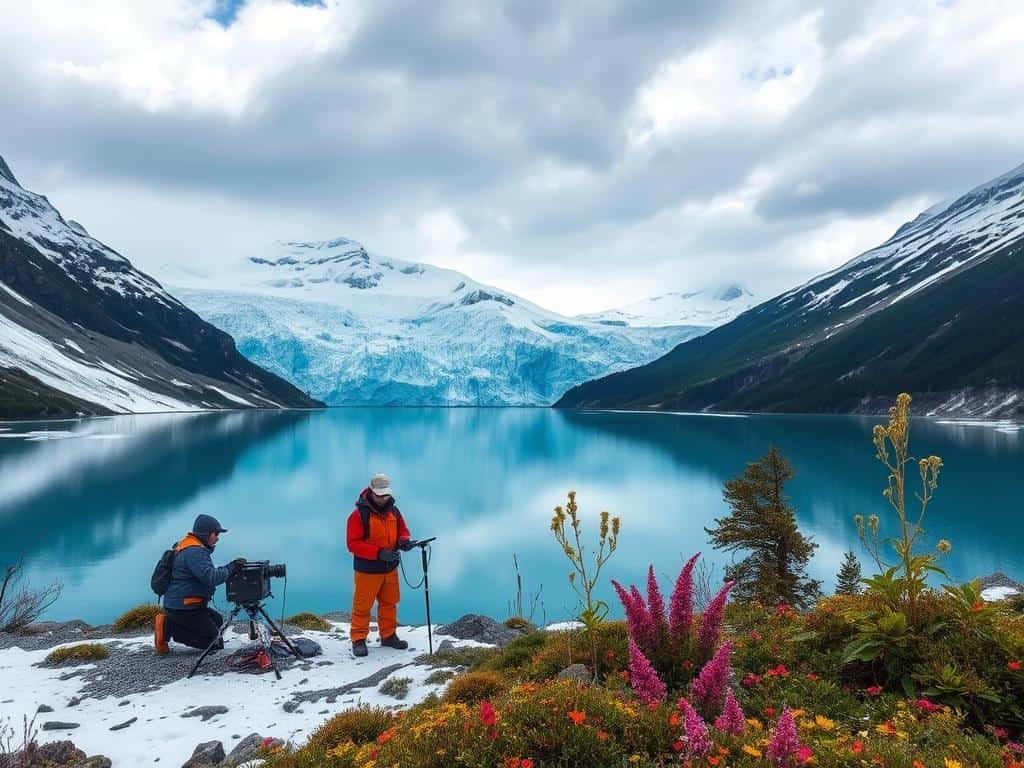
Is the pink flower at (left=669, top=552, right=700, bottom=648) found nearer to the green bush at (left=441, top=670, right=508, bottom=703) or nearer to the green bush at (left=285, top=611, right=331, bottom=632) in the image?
the green bush at (left=441, top=670, right=508, bottom=703)

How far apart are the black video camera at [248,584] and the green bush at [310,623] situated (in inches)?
150

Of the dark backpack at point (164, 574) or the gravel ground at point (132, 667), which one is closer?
the gravel ground at point (132, 667)

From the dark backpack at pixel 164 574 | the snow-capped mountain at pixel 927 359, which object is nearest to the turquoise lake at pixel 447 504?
the dark backpack at pixel 164 574

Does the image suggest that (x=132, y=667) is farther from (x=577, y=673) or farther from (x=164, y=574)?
(x=577, y=673)

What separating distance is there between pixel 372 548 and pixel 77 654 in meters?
5.51

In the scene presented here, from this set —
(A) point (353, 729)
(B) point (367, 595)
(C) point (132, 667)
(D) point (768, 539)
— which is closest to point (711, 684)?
(A) point (353, 729)

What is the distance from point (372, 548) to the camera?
10.6 meters

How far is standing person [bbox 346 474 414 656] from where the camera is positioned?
10.6 metres

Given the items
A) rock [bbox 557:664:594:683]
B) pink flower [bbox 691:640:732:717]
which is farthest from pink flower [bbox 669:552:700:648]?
pink flower [bbox 691:640:732:717]

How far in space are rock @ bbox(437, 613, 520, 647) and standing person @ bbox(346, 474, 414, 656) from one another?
2130mm

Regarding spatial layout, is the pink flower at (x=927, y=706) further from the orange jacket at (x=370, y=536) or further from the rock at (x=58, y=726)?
the rock at (x=58, y=726)

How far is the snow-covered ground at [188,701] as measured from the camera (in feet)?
24.4

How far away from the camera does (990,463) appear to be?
2169 inches

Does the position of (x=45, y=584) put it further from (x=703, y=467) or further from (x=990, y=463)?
(x=990, y=463)
